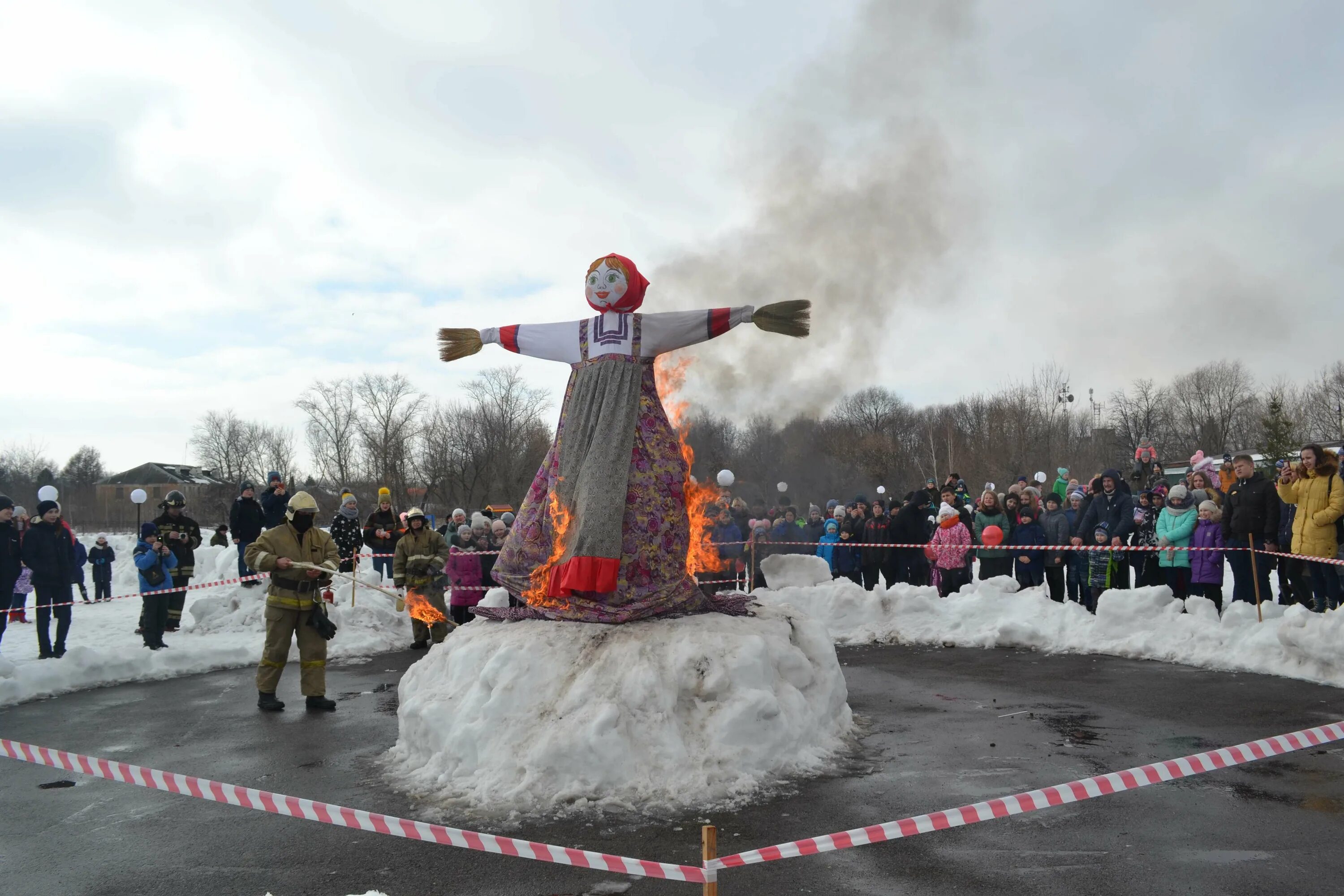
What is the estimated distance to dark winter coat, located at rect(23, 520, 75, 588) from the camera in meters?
11.2

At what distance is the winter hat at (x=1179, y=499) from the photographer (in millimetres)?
11328

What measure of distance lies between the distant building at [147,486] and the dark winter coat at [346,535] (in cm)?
6662

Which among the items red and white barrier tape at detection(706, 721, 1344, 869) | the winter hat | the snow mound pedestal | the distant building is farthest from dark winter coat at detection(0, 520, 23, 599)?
the distant building

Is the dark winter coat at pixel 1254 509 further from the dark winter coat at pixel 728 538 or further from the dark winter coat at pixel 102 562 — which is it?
the dark winter coat at pixel 102 562

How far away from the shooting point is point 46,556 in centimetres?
1124

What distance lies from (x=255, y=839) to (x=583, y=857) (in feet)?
7.36

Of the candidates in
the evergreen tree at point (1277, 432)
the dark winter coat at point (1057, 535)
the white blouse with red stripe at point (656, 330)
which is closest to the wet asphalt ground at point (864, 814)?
the white blouse with red stripe at point (656, 330)

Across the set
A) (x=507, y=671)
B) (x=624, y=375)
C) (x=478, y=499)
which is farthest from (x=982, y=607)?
(x=478, y=499)

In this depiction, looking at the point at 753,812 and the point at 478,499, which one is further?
the point at 478,499

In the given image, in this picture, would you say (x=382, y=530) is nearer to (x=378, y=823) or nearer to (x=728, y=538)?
(x=728, y=538)

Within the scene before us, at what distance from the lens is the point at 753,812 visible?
506 centimetres

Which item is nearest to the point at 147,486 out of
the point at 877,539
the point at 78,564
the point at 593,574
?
the point at 78,564

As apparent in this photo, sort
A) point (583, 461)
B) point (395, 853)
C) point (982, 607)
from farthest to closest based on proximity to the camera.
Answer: point (982, 607) < point (583, 461) < point (395, 853)

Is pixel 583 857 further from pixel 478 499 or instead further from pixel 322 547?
pixel 478 499
